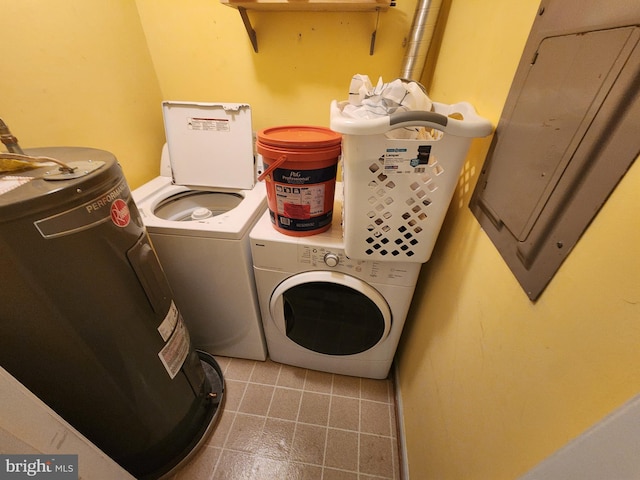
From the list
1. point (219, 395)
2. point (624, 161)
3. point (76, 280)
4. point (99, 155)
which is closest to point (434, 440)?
point (624, 161)

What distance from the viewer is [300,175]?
836mm

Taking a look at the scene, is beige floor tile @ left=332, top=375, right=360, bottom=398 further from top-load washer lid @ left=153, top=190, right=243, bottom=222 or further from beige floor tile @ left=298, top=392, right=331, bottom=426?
top-load washer lid @ left=153, top=190, right=243, bottom=222

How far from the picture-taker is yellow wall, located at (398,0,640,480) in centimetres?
31

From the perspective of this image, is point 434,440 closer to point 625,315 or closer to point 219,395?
point 625,315

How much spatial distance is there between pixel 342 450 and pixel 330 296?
67 cm

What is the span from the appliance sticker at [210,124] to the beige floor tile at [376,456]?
1558 mm

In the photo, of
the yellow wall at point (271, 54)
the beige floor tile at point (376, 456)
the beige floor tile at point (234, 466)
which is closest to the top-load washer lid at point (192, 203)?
the yellow wall at point (271, 54)

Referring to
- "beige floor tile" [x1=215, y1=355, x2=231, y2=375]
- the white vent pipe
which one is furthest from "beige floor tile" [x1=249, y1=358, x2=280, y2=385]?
the white vent pipe

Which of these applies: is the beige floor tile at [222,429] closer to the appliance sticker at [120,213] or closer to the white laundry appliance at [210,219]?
the white laundry appliance at [210,219]

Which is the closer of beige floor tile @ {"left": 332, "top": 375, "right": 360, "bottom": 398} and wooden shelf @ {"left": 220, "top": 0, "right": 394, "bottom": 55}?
wooden shelf @ {"left": 220, "top": 0, "right": 394, "bottom": 55}

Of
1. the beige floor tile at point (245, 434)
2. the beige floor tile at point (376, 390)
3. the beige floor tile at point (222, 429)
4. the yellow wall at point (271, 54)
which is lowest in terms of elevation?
the beige floor tile at point (222, 429)

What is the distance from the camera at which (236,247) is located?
1002 mm

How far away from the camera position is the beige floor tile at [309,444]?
109 cm

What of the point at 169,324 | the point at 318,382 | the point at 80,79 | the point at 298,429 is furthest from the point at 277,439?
the point at 80,79
